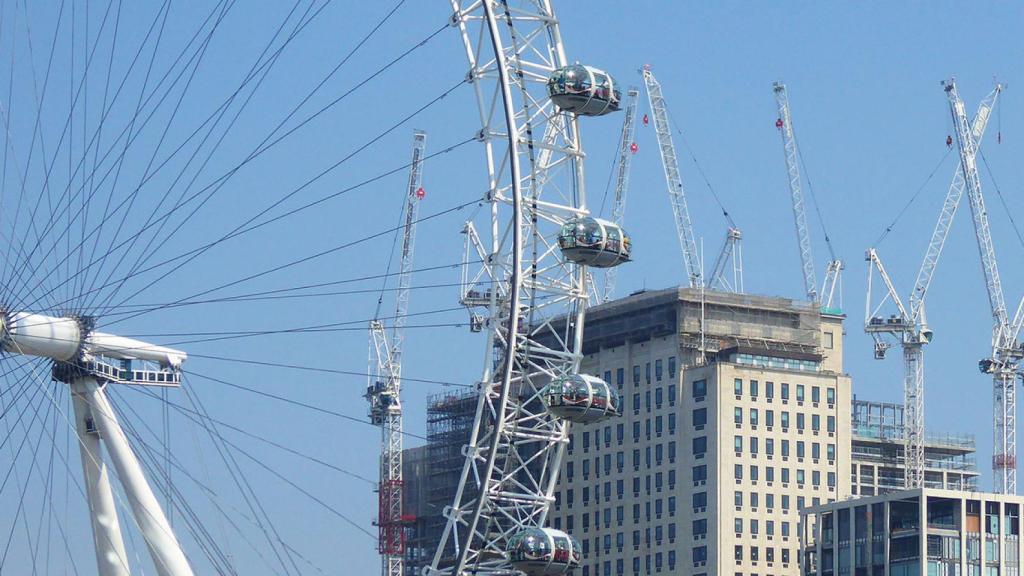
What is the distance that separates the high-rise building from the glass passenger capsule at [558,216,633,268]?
98288 millimetres

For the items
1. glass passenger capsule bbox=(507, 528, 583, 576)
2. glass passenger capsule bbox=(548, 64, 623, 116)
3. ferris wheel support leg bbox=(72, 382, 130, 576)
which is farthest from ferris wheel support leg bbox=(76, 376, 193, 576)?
glass passenger capsule bbox=(548, 64, 623, 116)

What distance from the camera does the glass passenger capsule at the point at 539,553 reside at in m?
86.8

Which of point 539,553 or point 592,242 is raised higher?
point 592,242

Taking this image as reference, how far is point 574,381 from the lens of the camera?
290 ft

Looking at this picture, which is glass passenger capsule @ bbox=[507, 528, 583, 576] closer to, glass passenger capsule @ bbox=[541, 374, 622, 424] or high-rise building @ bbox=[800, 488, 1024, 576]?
glass passenger capsule @ bbox=[541, 374, 622, 424]

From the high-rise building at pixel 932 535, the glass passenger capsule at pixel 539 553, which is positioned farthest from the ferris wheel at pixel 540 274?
the high-rise building at pixel 932 535

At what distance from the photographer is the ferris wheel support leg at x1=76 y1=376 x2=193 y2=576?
8156 cm

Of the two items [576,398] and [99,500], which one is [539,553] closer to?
[576,398]

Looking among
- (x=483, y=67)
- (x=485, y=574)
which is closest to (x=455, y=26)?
(x=483, y=67)

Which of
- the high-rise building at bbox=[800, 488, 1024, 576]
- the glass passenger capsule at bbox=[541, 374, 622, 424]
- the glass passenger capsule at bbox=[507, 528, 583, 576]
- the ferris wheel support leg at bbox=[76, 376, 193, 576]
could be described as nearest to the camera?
the ferris wheel support leg at bbox=[76, 376, 193, 576]

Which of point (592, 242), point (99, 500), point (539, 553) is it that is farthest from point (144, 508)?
point (592, 242)

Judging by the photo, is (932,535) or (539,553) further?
(932,535)

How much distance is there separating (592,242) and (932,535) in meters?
101

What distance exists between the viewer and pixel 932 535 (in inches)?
7224
